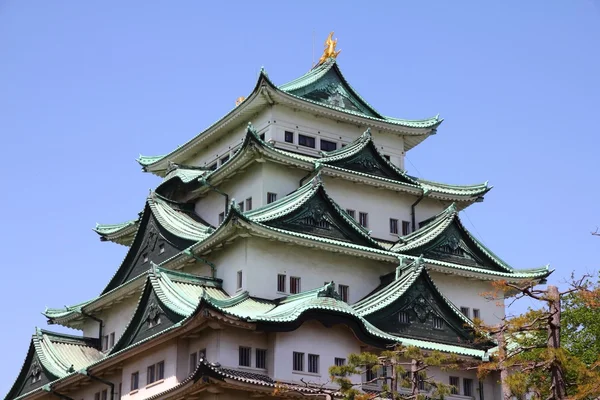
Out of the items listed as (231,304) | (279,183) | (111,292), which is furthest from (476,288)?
(111,292)

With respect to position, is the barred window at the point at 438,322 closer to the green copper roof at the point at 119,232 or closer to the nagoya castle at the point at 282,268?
the nagoya castle at the point at 282,268

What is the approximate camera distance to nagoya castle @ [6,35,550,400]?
3731 cm

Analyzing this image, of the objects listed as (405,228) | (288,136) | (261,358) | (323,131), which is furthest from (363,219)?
(261,358)

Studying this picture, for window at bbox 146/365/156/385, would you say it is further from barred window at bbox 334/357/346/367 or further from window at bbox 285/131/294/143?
window at bbox 285/131/294/143

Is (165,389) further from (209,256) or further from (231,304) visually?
(209,256)

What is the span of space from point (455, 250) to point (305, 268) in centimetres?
825

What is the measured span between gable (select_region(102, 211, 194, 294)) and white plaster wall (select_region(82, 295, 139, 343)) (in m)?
1.06

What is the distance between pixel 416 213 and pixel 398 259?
5979 mm

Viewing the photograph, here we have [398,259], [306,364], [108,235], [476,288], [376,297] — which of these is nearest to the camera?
[306,364]

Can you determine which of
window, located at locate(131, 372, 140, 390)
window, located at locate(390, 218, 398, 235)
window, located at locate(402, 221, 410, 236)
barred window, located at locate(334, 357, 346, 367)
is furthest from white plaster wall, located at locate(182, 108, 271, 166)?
barred window, located at locate(334, 357, 346, 367)

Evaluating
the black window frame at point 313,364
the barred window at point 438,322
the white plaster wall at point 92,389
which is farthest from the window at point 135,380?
the barred window at point 438,322

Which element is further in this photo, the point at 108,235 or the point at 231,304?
the point at 108,235

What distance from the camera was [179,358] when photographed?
→ 38438 millimetres

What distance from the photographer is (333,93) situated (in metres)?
51.0
